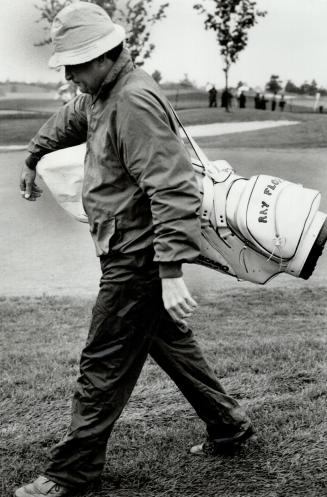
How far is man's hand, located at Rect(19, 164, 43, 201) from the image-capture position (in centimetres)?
374

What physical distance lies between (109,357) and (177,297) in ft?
1.45

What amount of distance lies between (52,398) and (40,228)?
5392 mm

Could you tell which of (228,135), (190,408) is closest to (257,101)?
(228,135)

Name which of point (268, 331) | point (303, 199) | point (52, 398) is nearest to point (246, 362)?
point (268, 331)

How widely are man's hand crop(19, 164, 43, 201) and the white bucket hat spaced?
0.83m

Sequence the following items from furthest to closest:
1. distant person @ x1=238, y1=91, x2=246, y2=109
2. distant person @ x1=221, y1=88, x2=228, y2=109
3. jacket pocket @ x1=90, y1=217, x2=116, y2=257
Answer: distant person @ x1=238, y1=91, x2=246, y2=109, distant person @ x1=221, y1=88, x2=228, y2=109, jacket pocket @ x1=90, y1=217, x2=116, y2=257

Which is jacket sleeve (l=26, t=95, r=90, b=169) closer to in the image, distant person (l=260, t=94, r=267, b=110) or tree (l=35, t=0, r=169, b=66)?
tree (l=35, t=0, r=169, b=66)

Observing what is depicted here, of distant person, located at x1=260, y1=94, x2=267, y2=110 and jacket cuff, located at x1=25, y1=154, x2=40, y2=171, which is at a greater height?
jacket cuff, located at x1=25, y1=154, x2=40, y2=171

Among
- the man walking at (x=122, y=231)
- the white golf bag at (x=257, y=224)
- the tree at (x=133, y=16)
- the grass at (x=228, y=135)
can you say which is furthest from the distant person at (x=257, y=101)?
the white golf bag at (x=257, y=224)

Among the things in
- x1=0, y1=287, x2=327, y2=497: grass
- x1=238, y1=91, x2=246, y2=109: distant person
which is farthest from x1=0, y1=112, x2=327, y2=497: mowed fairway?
x1=238, y1=91, x2=246, y2=109: distant person

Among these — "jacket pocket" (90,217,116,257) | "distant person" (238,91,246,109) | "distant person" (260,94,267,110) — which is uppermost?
"jacket pocket" (90,217,116,257)

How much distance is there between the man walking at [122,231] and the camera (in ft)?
9.46

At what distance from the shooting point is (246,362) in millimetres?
4715

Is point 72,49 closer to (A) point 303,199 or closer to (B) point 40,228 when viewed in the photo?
(A) point 303,199
